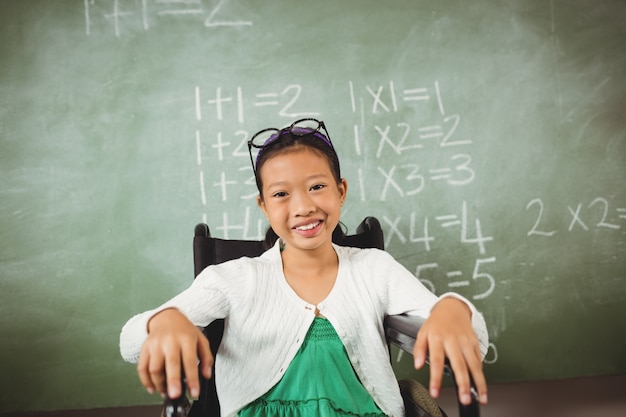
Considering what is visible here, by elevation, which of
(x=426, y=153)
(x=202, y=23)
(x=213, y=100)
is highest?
(x=202, y=23)

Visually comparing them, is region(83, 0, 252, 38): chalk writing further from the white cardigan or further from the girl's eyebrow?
the white cardigan

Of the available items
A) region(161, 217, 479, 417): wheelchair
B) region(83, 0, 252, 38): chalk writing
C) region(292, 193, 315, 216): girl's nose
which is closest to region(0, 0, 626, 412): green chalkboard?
region(83, 0, 252, 38): chalk writing

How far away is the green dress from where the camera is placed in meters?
0.77

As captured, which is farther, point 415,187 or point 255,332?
point 415,187

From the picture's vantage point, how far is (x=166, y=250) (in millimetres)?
1447

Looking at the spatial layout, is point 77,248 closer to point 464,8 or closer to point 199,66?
point 199,66

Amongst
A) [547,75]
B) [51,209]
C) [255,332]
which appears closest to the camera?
[255,332]

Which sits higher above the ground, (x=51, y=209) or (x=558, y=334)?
(x=51, y=209)

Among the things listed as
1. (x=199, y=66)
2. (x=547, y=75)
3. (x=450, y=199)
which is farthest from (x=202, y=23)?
(x=547, y=75)

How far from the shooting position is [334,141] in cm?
148

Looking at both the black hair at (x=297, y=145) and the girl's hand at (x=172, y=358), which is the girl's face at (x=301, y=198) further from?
the girl's hand at (x=172, y=358)

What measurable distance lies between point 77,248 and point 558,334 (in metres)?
1.62

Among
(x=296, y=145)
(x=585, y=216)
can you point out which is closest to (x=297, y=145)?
(x=296, y=145)

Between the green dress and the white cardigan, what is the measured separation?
0.02m
